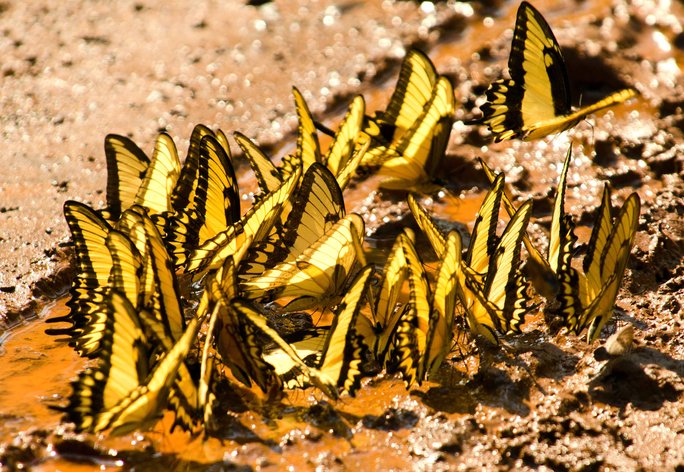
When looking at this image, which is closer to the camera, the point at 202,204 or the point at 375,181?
the point at 202,204

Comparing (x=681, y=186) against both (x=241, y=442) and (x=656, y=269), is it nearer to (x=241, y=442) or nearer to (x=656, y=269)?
(x=656, y=269)

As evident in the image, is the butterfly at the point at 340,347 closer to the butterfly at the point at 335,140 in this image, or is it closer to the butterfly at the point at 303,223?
the butterfly at the point at 303,223

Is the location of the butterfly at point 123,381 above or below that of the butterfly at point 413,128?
below

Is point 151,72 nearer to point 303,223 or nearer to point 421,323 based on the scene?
point 303,223

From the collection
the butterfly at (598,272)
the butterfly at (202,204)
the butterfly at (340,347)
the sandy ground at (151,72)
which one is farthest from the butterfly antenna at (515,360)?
the sandy ground at (151,72)

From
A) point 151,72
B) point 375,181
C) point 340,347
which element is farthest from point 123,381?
point 151,72

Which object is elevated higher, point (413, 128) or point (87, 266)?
point (413, 128)

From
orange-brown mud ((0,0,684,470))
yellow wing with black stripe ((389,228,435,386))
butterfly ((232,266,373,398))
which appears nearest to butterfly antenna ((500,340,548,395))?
orange-brown mud ((0,0,684,470))
